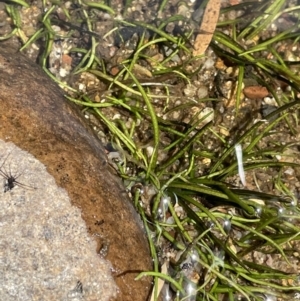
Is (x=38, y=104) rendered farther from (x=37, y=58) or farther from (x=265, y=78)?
(x=265, y=78)

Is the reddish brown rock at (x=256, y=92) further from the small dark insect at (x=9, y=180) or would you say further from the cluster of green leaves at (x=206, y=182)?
the small dark insect at (x=9, y=180)

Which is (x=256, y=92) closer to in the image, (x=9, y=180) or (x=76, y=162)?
(x=76, y=162)

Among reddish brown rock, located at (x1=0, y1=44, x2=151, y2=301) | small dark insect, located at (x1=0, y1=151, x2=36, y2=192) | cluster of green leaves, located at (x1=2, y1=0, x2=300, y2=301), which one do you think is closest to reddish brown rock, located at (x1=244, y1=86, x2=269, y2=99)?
cluster of green leaves, located at (x1=2, y1=0, x2=300, y2=301)

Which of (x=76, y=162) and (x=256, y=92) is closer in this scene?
(x=76, y=162)

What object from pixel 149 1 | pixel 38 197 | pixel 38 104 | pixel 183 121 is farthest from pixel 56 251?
pixel 149 1

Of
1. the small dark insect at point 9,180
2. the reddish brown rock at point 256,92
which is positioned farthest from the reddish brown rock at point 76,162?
the reddish brown rock at point 256,92

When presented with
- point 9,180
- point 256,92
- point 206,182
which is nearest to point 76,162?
point 9,180
